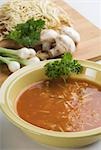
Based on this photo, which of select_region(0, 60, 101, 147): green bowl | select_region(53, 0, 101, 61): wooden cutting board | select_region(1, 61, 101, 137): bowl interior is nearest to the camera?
select_region(0, 60, 101, 147): green bowl

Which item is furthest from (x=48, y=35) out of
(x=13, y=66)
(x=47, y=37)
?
(x=13, y=66)

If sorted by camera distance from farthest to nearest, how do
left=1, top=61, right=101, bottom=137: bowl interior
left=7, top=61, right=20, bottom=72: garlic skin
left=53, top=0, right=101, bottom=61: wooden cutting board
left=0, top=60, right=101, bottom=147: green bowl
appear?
left=53, top=0, right=101, bottom=61: wooden cutting board → left=7, top=61, right=20, bottom=72: garlic skin → left=1, top=61, right=101, bottom=137: bowl interior → left=0, top=60, right=101, bottom=147: green bowl

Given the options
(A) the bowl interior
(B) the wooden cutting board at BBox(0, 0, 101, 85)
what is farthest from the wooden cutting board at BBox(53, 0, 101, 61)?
(A) the bowl interior

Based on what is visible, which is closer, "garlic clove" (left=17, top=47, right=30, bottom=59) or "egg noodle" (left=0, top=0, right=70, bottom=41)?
"garlic clove" (left=17, top=47, right=30, bottom=59)

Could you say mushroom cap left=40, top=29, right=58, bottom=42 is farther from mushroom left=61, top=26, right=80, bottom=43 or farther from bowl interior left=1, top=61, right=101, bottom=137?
bowl interior left=1, top=61, right=101, bottom=137

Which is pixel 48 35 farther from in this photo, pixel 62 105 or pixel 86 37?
pixel 62 105

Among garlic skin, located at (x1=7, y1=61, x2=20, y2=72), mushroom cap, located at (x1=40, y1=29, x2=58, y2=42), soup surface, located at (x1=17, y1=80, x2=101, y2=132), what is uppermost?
mushroom cap, located at (x1=40, y1=29, x2=58, y2=42)

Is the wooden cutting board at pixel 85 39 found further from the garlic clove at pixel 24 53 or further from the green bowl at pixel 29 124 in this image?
the green bowl at pixel 29 124

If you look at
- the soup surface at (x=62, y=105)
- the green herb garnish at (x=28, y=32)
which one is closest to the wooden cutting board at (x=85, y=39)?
the green herb garnish at (x=28, y=32)
